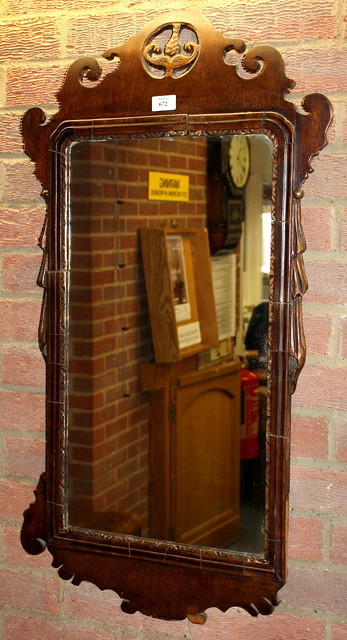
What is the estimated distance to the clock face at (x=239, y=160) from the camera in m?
1.57

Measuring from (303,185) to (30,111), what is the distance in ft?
1.93

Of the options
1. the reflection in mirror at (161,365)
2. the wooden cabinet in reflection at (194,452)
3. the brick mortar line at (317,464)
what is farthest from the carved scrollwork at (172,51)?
the brick mortar line at (317,464)

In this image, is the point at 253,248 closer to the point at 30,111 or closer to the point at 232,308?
the point at 232,308

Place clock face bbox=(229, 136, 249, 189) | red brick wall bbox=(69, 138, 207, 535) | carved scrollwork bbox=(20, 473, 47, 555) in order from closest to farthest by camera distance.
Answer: clock face bbox=(229, 136, 249, 189), red brick wall bbox=(69, 138, 207, 535), carved scrollwork bbox=(20, 473, 47, 555)

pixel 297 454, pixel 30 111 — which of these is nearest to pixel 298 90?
pixel 30 111

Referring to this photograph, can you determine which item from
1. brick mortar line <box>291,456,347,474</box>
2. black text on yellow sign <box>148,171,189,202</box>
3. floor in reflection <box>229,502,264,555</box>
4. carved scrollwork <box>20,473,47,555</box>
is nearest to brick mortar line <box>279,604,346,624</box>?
floor in reflection <box>229,502,264,555</box>

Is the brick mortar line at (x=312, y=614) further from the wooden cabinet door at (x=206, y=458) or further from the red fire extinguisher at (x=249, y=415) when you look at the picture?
the red fire extinguisher at (x=249, y=415)

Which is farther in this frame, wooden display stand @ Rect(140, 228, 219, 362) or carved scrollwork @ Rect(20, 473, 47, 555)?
carved scrollwork @ Rect(20, 473, 47, 555)

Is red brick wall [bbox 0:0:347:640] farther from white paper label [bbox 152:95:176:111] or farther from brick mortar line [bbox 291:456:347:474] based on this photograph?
white paper label [bbox 152:95:176:111]

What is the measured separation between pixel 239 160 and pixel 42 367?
62 cm

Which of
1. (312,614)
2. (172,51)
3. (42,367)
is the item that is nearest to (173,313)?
(42,367)

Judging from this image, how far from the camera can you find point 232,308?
161cm

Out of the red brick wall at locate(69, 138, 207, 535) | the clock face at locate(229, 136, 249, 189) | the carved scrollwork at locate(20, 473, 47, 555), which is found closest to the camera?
the clock face at locate(229, 136, 249, 189)

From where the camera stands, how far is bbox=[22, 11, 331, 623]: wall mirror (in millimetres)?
1583
